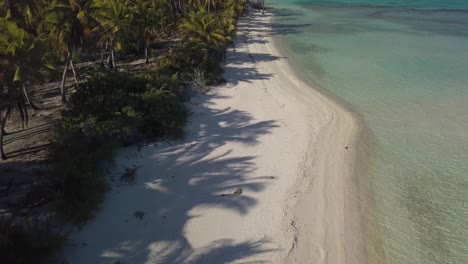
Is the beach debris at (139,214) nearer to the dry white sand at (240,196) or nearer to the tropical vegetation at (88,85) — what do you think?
the dry white sand at (240,196)

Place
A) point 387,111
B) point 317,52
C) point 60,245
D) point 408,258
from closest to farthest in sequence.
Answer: point 60,245, point 408,258, point 387,111, point 317,52

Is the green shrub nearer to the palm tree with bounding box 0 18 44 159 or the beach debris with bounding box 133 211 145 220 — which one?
the beach debris with bounding box 133 211 145 220

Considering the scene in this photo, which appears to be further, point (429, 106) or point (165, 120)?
point (429, 106)

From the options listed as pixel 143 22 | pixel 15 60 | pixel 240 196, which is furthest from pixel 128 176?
pixel 143 22

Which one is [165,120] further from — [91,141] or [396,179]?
[396,179]

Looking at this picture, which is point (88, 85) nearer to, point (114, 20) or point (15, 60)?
point (15, 60)

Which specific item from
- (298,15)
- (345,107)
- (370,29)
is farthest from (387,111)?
(298,15)

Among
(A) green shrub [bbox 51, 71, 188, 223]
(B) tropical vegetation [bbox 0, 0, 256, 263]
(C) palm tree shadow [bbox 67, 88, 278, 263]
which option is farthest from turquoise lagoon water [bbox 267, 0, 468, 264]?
(A) green shrub [bbox 51, 71, 188, 223]
